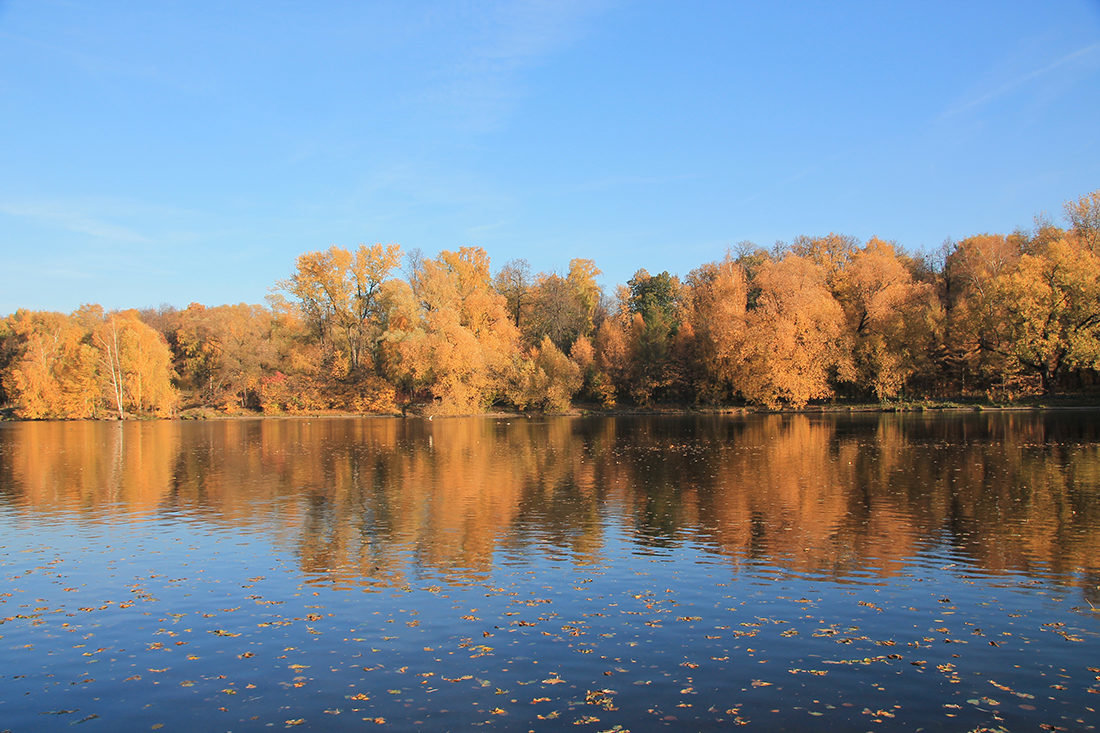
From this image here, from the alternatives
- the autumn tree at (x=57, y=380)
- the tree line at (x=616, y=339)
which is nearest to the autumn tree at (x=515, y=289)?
the tree line at (x=616, y=339)

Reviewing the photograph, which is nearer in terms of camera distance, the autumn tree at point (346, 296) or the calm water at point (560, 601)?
the calm water at point (560, 601)

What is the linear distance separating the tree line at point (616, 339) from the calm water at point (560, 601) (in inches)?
1606

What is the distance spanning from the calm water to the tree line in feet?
134

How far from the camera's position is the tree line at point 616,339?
2510 inches

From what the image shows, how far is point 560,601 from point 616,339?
64745mm

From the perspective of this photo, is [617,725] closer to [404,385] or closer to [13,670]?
[13,670]

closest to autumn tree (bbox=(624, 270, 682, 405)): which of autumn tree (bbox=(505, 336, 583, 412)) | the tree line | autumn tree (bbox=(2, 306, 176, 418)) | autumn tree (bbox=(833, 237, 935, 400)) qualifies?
the tree line

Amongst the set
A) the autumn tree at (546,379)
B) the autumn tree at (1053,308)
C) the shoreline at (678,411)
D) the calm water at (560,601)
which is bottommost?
the calm water at (560,601)

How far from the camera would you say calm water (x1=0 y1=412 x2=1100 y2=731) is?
8.31 metres

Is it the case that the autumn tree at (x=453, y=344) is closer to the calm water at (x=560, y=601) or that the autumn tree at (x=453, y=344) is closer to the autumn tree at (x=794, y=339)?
the autumn tree at (x=794, y=339)

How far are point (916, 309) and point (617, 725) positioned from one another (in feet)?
221

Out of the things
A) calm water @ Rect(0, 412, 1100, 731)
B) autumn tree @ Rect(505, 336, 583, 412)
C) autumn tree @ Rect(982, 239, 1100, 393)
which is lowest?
calm water @ Rect(0, 412, 1100, 731)

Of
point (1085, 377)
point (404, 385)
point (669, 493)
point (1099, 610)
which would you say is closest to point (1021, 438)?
point (669, 493)

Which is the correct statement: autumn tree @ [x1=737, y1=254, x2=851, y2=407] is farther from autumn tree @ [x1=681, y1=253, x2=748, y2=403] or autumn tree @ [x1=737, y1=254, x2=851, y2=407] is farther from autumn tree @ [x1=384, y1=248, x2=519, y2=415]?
autumn tree @ [x1=384, y1=248, x2=519, y2=415]
